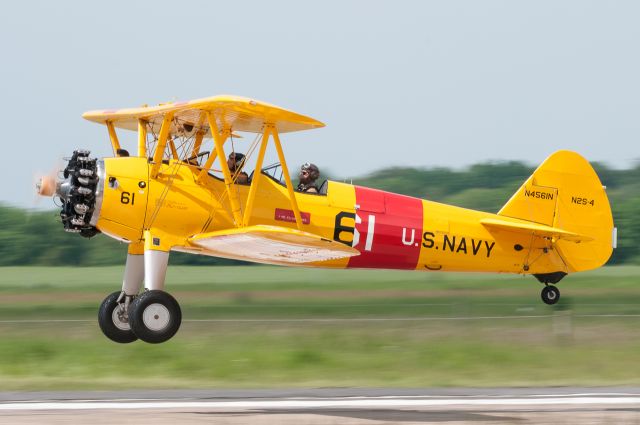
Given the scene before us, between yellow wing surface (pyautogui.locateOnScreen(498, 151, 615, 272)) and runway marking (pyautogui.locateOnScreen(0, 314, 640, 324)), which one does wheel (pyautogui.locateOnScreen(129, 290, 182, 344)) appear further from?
yellow wing surface (pyautogui.locateOnScreen(498, 151, 615, 272))

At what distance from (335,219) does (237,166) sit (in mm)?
1373

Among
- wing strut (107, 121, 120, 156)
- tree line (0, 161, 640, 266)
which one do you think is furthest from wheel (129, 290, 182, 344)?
tree line (0, 161, 640, 266)

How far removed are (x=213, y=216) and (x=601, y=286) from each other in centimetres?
1287

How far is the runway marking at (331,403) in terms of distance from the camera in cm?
1302

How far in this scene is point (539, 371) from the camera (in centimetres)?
1541

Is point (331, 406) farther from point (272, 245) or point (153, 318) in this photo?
point (153, 318)

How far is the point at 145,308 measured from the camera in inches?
490

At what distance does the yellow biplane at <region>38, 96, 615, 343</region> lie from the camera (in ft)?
41.4

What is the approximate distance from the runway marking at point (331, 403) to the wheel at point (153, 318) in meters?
1.04

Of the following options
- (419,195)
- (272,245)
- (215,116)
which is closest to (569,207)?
(272,245)

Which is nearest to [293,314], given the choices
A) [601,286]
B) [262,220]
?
[262,220]

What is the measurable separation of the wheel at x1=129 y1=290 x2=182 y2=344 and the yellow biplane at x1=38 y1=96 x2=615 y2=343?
0.01m

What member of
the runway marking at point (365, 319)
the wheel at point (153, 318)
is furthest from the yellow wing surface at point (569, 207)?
the wheel at point (153, 318)

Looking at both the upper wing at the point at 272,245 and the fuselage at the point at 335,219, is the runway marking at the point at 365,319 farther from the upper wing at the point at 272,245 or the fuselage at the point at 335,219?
the upper wing at the point at 272,245
